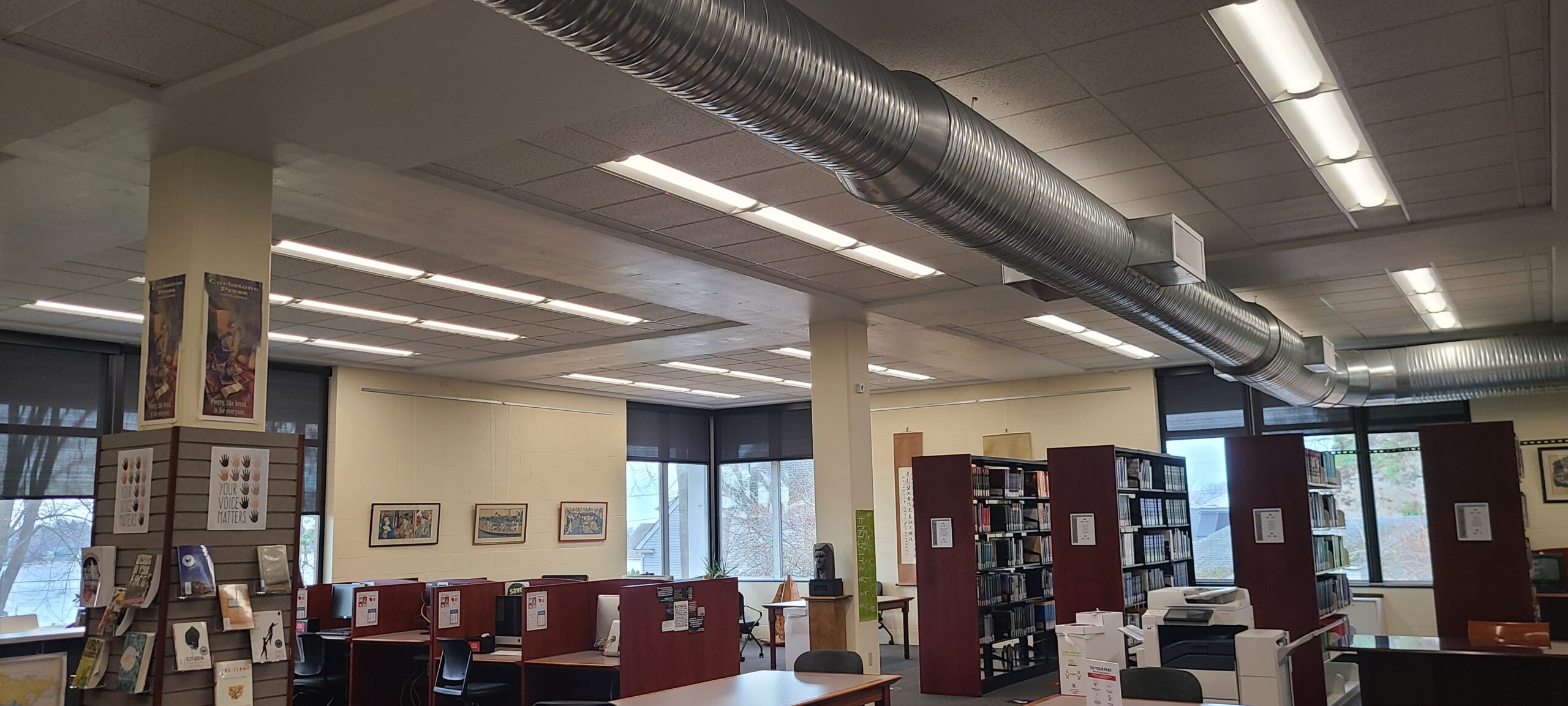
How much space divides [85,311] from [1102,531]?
8658 millimetres

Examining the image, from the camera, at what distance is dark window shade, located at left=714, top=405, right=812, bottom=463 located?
15.9 m

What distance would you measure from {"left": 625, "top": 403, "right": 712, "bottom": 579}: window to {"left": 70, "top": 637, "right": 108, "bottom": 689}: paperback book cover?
1038 centimetres

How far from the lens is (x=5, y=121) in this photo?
457 cm

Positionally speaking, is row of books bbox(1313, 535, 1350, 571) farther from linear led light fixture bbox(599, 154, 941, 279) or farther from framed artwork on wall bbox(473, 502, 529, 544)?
framed artwork on wall bbox(473, 502, 529, 544)

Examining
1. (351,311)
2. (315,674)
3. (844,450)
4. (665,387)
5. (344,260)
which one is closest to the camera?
(344,260)

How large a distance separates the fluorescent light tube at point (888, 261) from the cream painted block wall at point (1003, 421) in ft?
18.8

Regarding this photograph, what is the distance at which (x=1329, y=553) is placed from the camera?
33.1ft

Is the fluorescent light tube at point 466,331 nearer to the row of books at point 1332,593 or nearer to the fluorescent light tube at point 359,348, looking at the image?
the fluorescent light tube at point 359,348

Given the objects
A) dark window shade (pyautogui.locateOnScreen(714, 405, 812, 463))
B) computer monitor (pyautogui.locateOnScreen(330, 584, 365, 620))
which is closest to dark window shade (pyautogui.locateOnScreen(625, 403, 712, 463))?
dark window shade (pyautogui.locateOnScreen(714, 405, 812, 463))

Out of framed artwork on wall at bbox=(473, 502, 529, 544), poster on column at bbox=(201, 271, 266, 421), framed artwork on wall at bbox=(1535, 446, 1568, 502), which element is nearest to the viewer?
poster on column at bbox=(201, 271, 266, 421)

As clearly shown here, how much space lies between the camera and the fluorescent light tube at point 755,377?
1304cm

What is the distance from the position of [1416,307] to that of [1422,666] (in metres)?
4.32

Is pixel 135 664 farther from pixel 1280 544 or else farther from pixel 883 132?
pixel 1280 544

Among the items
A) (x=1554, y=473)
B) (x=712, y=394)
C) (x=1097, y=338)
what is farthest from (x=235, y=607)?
(x=1554, y=473)
